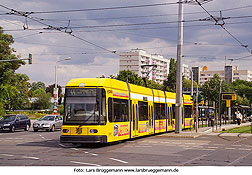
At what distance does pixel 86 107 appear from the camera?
61.0 feet

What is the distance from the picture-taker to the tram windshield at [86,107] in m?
18.5

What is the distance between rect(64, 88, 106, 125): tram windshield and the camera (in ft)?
60.7

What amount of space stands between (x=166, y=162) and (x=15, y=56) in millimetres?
46771

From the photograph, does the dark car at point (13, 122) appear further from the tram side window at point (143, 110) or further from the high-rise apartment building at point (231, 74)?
the high-rise apartment building at point (231, 74)

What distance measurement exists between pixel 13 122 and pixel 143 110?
48.1 feet

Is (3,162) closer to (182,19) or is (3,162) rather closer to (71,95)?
(71,95)

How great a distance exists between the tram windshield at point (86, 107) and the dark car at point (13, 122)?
675 inches

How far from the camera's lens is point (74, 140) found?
18453mm

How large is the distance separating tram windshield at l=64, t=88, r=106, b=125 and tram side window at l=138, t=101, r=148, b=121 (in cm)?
532

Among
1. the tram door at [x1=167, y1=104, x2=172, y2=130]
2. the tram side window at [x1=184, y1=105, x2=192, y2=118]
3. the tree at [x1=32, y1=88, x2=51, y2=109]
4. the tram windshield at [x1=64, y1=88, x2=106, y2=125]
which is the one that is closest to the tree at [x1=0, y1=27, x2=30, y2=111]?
the tram side window at [x1=184, y1=105, x2=192, y2=118]

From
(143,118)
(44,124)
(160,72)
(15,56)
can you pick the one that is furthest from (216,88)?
(160,72)

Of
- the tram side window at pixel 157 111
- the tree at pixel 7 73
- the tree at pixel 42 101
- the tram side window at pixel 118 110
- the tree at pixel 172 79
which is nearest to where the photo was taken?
the tram side window at pixel 118 110

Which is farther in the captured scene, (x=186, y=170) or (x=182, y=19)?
(x=182, y=19)

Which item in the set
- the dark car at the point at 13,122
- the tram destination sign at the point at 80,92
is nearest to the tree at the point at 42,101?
the dark car at the point at 13,122
